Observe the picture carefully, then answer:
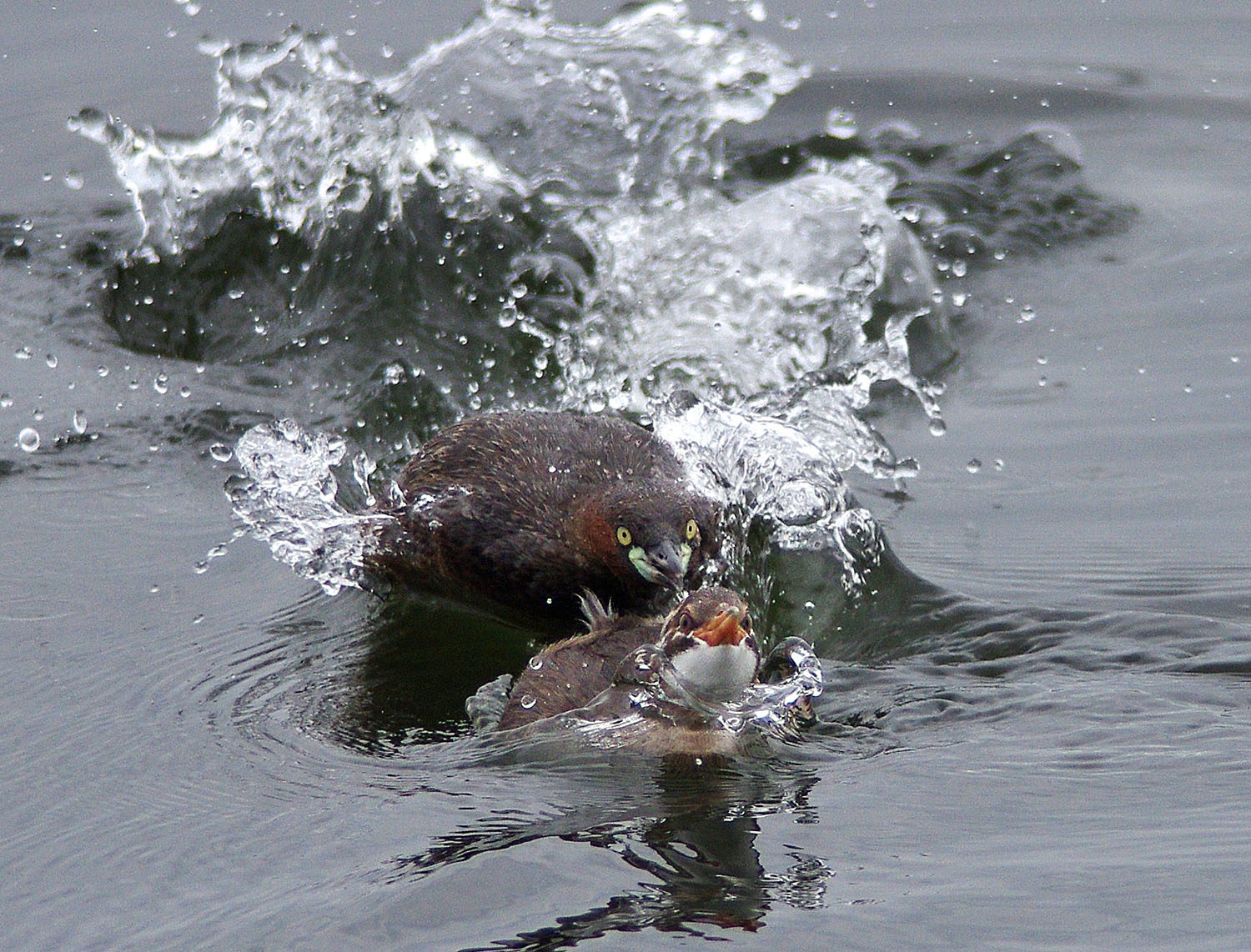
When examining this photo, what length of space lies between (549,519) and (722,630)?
1850mm

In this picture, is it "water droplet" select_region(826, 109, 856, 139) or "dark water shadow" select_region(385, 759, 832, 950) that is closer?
"dark water shadow" select_region(385, 759, 832, 950)

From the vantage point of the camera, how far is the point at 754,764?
5410 millimetres

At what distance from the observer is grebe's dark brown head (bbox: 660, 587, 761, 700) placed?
527 cm

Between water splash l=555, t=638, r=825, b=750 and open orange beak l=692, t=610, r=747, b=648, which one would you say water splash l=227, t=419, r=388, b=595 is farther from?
open orange beak l=692, t=610, r=747, b=648

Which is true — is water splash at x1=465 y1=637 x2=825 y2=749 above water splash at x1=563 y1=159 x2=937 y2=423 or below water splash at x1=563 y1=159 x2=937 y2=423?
below

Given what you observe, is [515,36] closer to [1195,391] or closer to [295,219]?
[295,219]

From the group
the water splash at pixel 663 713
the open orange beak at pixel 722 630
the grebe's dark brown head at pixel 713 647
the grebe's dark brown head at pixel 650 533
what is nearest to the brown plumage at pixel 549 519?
the grebe's dark brown head at pixel 650 533

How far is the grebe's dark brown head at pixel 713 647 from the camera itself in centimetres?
Result: 527

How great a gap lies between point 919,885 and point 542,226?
6.54 meters

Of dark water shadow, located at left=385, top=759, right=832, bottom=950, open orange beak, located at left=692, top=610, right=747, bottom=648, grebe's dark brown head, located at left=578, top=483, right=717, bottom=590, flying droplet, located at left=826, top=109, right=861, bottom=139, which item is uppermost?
flying droplet, located at left=826, top=109, right=861, bottom=139

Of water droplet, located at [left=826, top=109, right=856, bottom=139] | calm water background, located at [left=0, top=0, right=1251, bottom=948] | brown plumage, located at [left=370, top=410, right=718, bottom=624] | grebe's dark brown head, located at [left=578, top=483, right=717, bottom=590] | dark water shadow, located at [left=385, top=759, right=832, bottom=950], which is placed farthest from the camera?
water droplet, located at [left=826, top=109, right=856, bottom=139]

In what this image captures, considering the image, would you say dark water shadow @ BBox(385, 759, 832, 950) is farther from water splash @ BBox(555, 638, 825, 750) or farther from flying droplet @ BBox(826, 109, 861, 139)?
flying droplet @ BBox(826, 109, 861, 139)

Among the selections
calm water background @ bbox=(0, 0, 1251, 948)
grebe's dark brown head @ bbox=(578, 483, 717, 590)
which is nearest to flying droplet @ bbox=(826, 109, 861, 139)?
calm water background @ bbox=(0, 0, 1251, 948)

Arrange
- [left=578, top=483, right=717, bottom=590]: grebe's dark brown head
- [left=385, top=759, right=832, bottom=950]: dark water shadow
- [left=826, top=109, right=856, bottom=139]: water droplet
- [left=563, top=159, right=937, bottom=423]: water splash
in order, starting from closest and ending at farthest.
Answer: [left=385, top=759, right=832, bottom=950]: dark water shadow < [left=578, top=483, right=717, bottom=590]: grebe's dark brown head < [left=563, top=159, right=937, bottom=423]: water splash < [left=826, top=109, right=856, bottom=139]: water droplet
